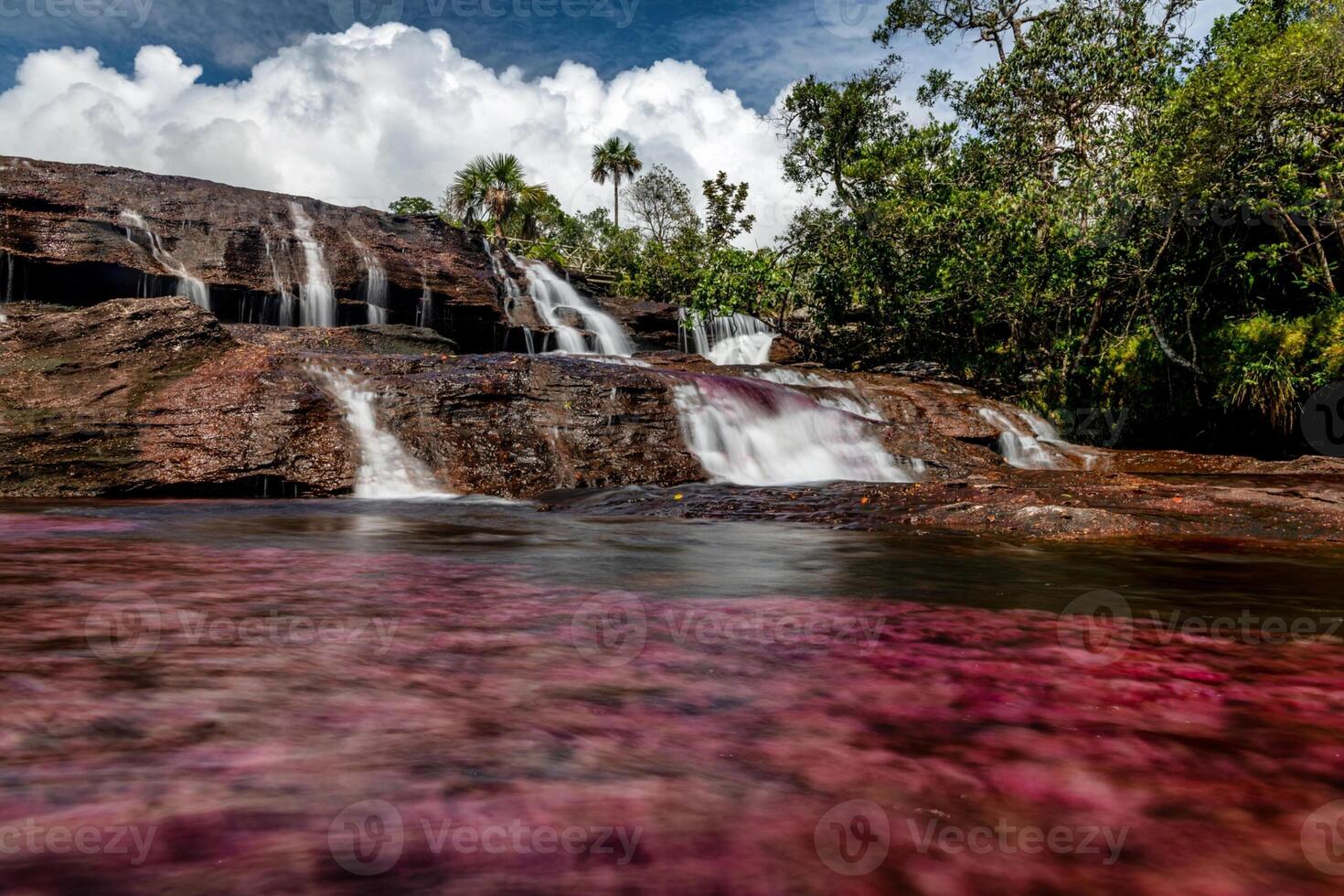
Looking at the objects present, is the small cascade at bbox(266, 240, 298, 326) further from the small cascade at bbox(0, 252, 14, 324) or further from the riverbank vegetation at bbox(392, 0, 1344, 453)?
the riverbank vegetation at bbox(392, 0, 1344, 453)

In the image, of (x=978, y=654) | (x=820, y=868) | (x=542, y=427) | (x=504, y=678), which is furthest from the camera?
(x=542, y=427)

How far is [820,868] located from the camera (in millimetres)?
828

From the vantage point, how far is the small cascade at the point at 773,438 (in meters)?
9.39

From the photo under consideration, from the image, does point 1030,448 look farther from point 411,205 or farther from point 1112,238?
point 411,205

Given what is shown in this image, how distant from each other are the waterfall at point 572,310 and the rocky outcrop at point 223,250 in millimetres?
Answer: 1248

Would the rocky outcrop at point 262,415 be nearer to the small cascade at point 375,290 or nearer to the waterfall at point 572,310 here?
the small cascade at point 375,290

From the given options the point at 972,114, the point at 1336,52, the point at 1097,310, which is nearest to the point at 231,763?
the point at 1336,52

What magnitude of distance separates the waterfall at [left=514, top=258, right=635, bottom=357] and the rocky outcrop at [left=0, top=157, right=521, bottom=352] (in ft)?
4.09

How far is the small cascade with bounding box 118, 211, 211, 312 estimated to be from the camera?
14.6m

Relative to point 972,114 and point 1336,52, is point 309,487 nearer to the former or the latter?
point 1336,52

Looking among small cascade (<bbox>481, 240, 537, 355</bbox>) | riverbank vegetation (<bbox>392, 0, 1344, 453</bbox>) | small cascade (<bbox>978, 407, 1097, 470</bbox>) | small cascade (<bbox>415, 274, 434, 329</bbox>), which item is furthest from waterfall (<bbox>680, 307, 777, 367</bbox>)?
small cascade (<bbox>978, 407, 1097, 470</bbox>)

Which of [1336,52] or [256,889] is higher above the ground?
[1336,52]

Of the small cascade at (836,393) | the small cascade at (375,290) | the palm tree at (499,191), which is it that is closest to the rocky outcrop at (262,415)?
the small cascade at (836,393)

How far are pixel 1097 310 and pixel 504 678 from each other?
1628cm
